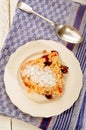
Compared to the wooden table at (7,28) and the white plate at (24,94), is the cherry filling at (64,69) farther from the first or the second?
the wooden table at (7,28)

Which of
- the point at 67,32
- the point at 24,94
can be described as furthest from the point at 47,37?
the point at 24,94

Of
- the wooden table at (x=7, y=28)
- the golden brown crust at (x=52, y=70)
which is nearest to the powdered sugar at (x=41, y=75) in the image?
the golden brown crust at (x=52, y=70)

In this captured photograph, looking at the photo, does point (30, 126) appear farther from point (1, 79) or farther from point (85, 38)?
point (85, 38)

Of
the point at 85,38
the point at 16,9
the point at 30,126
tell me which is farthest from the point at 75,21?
the point at 30,126

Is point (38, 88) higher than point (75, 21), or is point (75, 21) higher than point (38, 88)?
point (75, 21)

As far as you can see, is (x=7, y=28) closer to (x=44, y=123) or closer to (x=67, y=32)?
(x=67, y=32)

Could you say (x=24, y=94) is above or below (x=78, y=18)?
below
